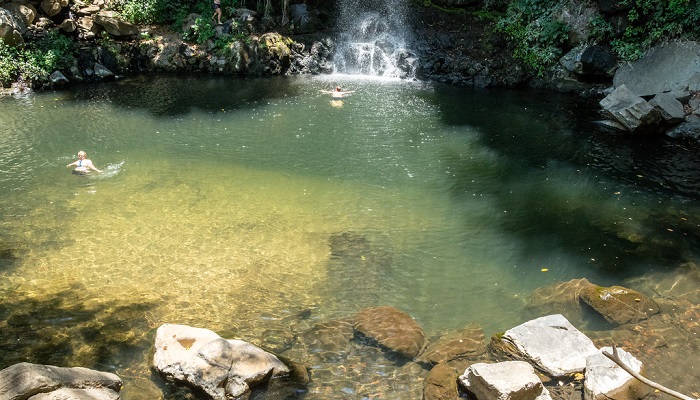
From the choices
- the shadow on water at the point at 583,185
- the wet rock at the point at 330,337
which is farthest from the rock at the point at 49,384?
the shadow on water at the point at 583,185

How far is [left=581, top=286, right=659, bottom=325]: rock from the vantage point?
24.5ft

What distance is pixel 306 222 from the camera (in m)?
10.4

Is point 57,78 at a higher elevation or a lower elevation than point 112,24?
lower

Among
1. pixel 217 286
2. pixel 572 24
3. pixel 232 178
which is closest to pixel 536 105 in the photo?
pixel 572 24

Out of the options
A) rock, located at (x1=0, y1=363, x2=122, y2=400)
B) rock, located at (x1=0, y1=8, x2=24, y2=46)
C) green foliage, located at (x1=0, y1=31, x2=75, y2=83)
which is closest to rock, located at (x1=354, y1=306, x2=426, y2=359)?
rock, located at (x1=0, y1=363, x2=122, y2=400)

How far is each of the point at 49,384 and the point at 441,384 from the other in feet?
14.6

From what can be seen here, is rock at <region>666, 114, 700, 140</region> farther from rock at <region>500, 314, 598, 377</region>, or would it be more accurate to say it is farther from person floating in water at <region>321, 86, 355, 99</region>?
rock at <region>500, 314, 598, 377</region>

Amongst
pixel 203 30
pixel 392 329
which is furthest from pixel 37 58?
pixel 392 329

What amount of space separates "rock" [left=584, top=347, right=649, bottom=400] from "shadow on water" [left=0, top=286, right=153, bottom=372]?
575cm

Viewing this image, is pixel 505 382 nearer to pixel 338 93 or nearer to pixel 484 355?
pixel 484 355

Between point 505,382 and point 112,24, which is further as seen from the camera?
point 112,24

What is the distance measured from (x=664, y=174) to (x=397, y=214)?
790cm

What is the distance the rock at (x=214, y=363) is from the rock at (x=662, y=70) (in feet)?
57.7

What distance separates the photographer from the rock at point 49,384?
5.05 m
